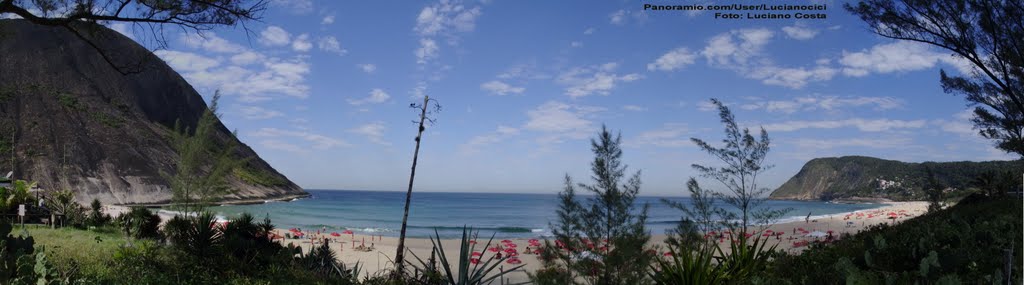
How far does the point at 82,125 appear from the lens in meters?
74.2

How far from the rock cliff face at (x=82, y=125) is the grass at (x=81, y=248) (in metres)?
44.2

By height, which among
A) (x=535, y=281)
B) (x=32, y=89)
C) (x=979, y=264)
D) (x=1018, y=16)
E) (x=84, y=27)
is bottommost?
(x=535, y=281)

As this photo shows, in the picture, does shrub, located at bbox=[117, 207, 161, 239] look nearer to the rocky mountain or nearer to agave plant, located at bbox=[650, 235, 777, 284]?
agave plant, located at bbox=[650, 235, 777, 284]

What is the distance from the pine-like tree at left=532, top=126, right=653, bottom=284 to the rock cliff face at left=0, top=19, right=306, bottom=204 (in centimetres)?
5515

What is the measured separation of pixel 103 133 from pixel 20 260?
83147mm

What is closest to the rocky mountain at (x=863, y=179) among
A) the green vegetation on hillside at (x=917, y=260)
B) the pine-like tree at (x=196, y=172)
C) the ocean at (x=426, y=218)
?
the ocean at (x=426, y=218)

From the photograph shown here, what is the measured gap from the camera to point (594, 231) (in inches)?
405

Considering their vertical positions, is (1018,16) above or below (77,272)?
above

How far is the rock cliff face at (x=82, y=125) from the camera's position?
65.4m

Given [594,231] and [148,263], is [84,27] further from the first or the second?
[594,231]

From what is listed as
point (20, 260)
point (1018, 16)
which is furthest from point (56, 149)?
point (1018, 16)

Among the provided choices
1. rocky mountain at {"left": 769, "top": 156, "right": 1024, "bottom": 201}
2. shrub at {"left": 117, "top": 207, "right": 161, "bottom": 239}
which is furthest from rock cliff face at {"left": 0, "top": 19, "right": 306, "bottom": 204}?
rocky mountain at {"left": 769, "top": 156, "right": 1024, "bottom": 201}

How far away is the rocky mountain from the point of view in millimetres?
89881

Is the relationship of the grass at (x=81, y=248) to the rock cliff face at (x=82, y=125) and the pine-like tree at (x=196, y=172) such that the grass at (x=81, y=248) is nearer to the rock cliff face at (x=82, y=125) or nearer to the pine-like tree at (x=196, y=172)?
the pine-like tree at (x=196, y=172)
